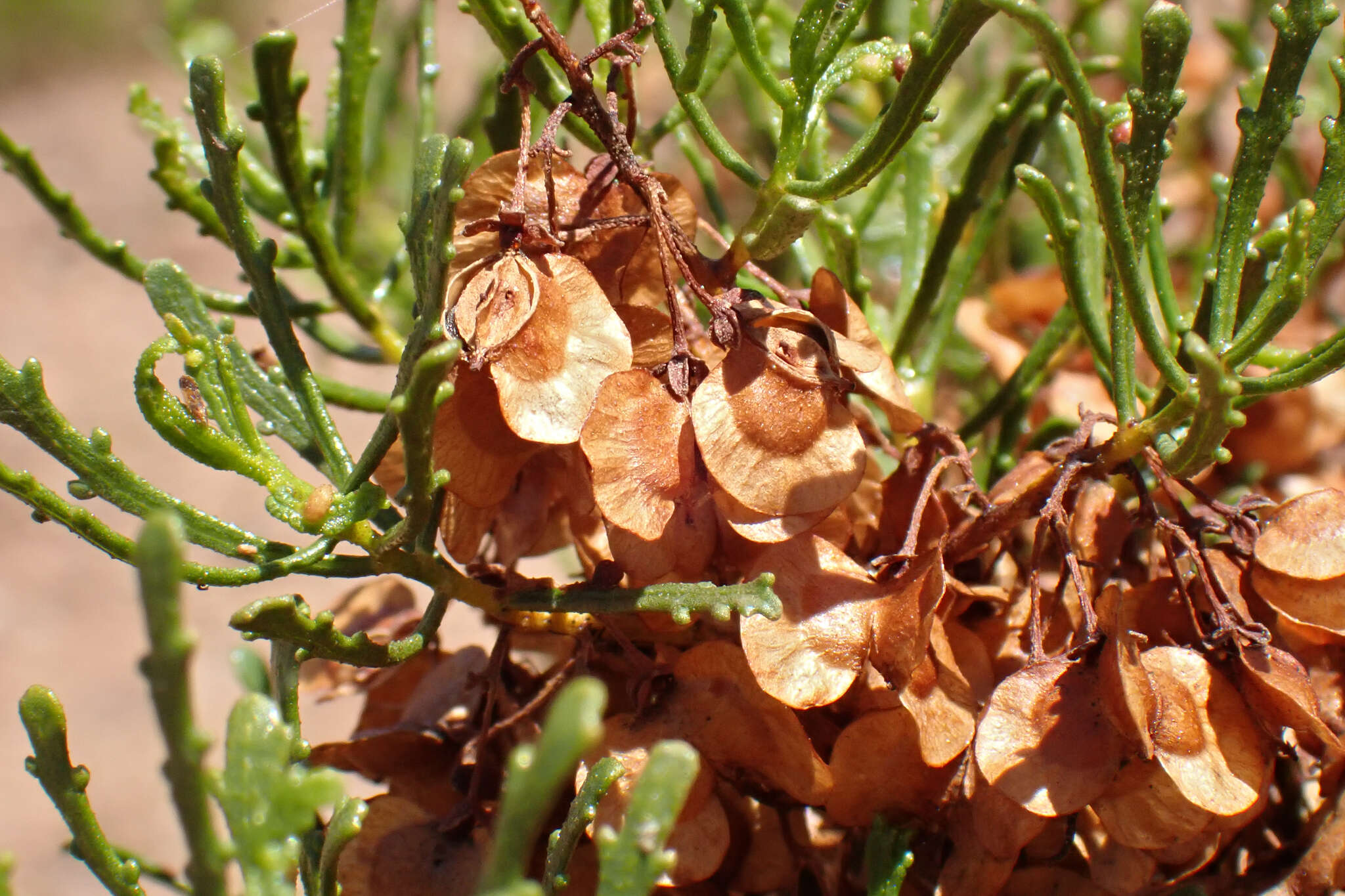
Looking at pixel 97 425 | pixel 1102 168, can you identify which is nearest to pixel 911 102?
pixel 1102 168

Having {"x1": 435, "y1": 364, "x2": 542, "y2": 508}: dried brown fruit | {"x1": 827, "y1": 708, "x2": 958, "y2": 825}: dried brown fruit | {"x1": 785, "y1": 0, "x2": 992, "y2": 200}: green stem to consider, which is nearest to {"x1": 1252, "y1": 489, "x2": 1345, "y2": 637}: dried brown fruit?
{"x1": 827, "y1": 708, "x2": 958, "y2": 825}: dried brown fruit

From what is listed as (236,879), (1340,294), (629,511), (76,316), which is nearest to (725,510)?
(629,511)

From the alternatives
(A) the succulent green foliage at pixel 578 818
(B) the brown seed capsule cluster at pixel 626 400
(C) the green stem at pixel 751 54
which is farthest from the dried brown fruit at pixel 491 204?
(A) the succulent green foliage at pixel 578 818

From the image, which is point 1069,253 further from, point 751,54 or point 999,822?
point 999,822

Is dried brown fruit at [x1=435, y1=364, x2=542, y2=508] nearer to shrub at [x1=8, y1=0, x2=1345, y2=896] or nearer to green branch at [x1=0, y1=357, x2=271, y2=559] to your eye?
shrub at [x1=8, y1=0, x2=1345, y2=896]

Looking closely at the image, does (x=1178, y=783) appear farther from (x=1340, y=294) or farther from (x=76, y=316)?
(x=76, y=316)

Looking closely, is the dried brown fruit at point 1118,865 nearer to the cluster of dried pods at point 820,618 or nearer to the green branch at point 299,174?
the cluster of dried pods at point 820,618
